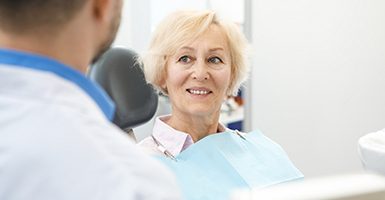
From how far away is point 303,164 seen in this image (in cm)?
267

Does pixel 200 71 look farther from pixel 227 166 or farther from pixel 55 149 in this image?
pixel 55 149

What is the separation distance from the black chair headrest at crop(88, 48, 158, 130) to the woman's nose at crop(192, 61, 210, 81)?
499 millimetres

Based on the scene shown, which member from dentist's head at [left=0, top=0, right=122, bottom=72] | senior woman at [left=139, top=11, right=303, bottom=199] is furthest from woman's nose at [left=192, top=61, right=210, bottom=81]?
dentist's head at [left=0, top=0, right=122, bottom=72]

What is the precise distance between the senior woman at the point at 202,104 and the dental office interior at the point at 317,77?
67cm

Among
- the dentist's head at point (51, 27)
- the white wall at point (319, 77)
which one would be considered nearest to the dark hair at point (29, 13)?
the dentist's head at point (51, 27)

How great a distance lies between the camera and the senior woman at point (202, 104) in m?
1.57

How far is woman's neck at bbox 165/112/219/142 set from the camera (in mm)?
1650

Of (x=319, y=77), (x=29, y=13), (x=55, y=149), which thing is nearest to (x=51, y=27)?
(x=29, y=13)

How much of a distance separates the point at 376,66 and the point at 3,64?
2054 millimetres

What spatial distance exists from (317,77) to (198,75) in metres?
1.10

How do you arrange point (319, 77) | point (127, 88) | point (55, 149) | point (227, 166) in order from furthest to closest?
point (319, 77)
point (127, 88)
point (227, 166)
point (55, 149)

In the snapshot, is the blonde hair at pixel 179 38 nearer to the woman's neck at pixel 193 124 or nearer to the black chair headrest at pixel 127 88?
the woman's neck at pixel 193 124

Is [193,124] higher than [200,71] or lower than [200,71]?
lower

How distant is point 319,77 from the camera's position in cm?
254
